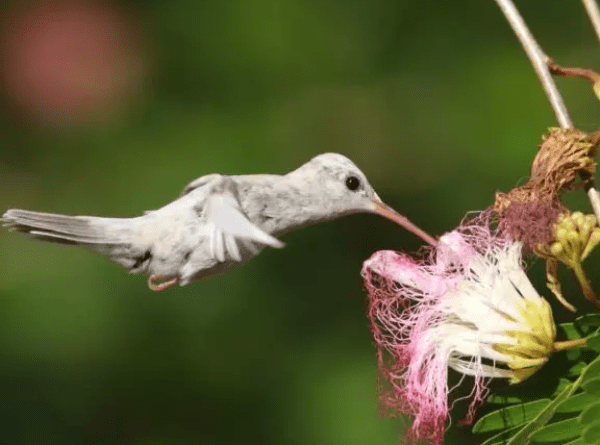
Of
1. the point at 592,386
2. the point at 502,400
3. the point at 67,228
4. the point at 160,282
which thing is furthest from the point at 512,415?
the point at 67,228

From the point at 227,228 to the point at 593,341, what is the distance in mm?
410

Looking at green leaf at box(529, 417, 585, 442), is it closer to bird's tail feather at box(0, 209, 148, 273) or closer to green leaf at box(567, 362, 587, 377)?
green leaf at box(567, 362, 587, 377)

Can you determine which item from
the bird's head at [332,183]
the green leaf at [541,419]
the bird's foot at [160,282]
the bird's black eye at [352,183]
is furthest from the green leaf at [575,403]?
the bird's foot at [160,282]

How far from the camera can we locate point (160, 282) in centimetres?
131

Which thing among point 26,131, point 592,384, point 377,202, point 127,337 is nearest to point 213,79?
point 26,131

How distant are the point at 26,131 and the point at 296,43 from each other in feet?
2.54

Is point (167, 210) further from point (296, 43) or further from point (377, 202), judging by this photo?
point (296, 43)

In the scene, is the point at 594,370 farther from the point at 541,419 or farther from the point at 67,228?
the point at 67,228

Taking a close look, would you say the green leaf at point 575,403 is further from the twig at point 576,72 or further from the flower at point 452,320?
the twig at point 576,72

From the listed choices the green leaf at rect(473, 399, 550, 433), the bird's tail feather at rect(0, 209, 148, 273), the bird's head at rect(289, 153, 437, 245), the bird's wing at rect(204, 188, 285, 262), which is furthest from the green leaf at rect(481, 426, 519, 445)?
the bird's tail feather at rect(0, 209, 148, 273)

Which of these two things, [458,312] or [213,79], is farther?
[213,79]

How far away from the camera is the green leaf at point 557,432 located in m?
1.17

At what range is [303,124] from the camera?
293 cm

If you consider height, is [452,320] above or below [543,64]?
below
